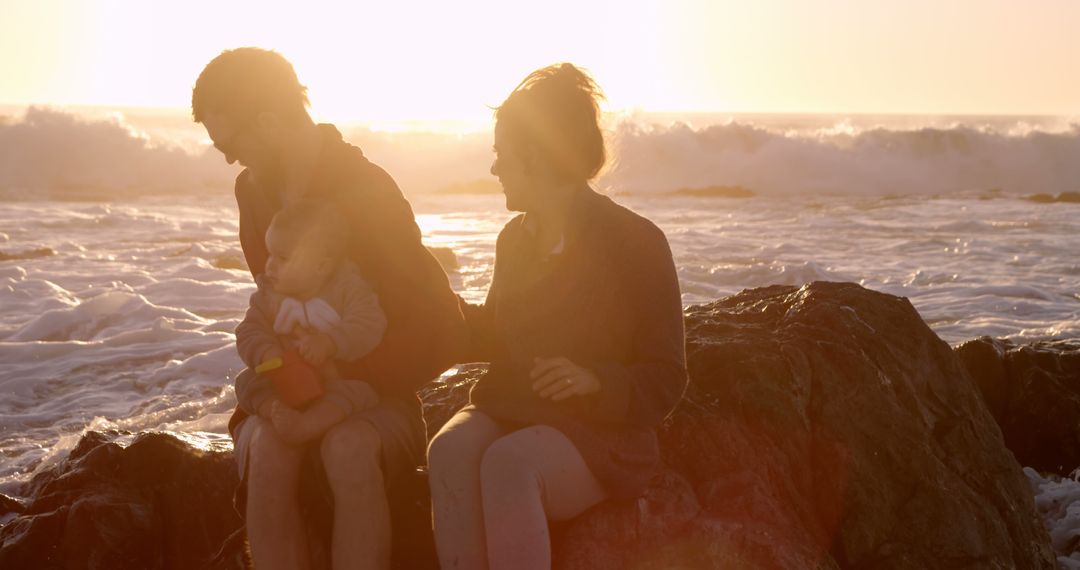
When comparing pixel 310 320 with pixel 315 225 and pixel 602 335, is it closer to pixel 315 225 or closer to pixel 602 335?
pixel 315 225

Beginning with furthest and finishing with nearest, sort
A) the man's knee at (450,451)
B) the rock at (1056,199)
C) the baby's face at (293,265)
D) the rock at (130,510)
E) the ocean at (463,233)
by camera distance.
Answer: the rock at (1056,199) → the ocean at (463,233) → the rock at (130,510) → the baby's face at (293,265) → the man's knee at (450,451)

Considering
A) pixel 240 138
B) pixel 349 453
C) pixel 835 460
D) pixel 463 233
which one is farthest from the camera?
pixel 463 233

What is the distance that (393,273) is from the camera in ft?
10.7

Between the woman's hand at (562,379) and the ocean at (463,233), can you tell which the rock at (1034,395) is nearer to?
the ocean at (463,233)

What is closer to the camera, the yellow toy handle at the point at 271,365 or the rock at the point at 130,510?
the yellow toy handle at the point at 271,365

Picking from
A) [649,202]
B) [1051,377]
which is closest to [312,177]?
[1051,377]

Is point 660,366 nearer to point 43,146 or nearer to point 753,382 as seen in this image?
point 753,382

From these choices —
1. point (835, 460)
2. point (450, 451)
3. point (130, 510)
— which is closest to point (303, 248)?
point (450, 451)

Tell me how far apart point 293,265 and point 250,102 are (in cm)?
54

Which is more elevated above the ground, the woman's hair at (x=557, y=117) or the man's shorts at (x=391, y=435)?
the woman's hair at (x=557, y=117)

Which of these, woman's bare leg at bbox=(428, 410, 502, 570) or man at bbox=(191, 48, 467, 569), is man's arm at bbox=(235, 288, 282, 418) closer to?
man at bbox=(191, 48, 467, 569)

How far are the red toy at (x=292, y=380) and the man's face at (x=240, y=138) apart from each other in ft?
2.36

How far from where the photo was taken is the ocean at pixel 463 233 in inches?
312

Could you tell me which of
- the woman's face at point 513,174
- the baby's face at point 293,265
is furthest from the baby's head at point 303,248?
the woman's face at point 513,174
